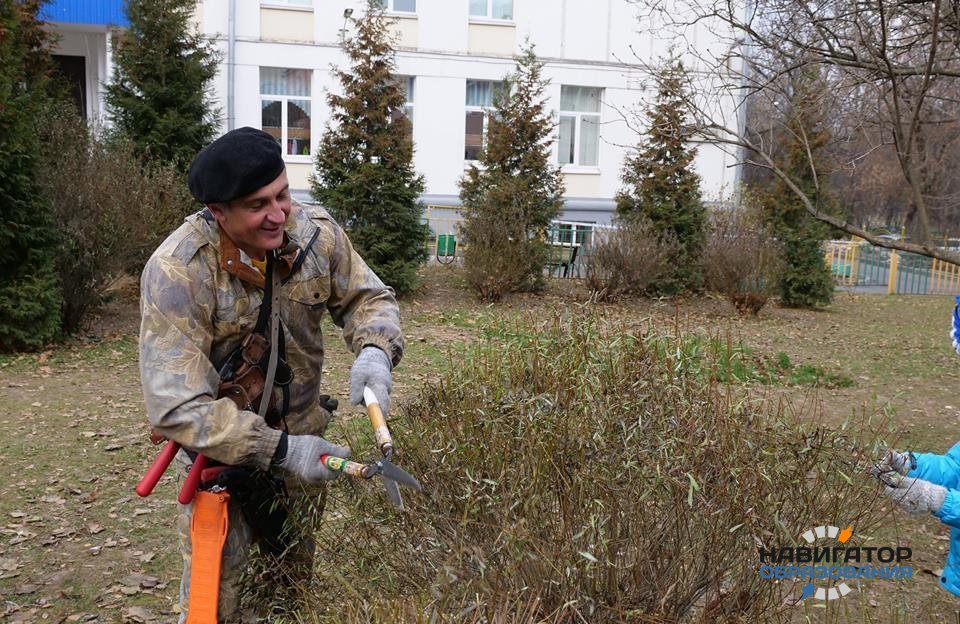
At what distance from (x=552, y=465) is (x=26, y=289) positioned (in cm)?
687

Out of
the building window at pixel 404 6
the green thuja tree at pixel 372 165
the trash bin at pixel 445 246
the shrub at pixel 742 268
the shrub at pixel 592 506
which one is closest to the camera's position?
the shrub at pixel 592 506

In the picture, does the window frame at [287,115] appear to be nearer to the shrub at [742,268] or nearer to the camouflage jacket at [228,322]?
the shrub at [742,268]

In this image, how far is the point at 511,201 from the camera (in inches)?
498

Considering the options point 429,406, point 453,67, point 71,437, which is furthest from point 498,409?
point 453,67

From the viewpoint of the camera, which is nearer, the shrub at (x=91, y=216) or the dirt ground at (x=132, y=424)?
the dirt ground at (x=132, y=424)

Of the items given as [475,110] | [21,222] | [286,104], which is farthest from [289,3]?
[21,222]

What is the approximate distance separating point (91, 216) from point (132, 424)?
319 cm

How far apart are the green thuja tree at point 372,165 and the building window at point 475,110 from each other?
8.30 metres

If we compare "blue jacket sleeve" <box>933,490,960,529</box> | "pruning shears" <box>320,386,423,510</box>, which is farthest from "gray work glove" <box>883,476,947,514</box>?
"pruning shears" <box>320,386,423,510</box>

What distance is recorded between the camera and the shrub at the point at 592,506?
6.75 feet

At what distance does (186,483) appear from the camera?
93.0 inches

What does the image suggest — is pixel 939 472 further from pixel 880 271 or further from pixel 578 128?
pixel 880 271

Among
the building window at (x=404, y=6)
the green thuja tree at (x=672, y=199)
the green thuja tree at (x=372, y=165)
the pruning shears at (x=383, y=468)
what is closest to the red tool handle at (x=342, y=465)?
the pruning shears at (x=383, y=468)

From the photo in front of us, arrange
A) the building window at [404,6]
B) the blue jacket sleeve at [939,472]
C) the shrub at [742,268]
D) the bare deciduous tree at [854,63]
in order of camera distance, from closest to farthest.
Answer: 1. the blue jacket sleeve at [939,472]
2. the bare deciduous tree at [854,63]
3. the shrub at [742,268]
4. the building window at [404,6]
